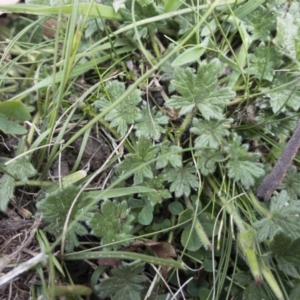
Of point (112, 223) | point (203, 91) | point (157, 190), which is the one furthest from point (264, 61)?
point (112, 223)

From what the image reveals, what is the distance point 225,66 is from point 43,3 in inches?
29.5

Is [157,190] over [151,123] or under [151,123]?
under

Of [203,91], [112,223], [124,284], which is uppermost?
[203,91]

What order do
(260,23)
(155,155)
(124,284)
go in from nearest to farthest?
(124,284) → (155,155) → (260,23)

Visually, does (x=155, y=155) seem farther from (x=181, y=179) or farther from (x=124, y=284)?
(x=124, y=284)

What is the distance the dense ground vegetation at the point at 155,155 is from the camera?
1426mm

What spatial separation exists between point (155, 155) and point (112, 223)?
0.94 feet

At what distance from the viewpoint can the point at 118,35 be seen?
1674 millimetres

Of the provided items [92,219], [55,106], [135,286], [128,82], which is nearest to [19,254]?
[92,219]

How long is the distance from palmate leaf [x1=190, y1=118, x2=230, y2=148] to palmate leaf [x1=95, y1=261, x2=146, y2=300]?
0.47 metres

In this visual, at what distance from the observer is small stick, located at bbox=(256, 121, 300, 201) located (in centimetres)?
142

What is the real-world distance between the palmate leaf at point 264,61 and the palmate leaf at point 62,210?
80 centimetres

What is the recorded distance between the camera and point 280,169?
1.46 metres

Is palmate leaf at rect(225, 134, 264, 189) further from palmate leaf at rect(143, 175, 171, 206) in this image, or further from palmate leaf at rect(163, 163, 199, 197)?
palmate leaf at rect(143, 175, 171, 206)
